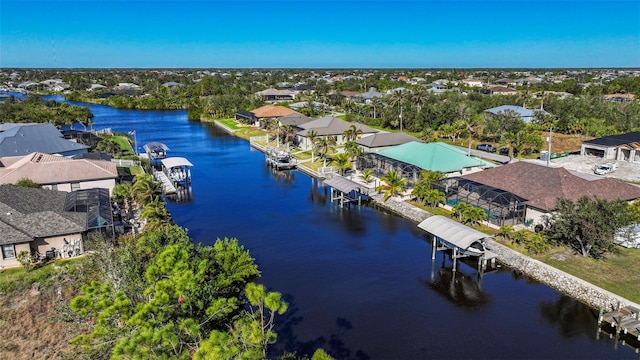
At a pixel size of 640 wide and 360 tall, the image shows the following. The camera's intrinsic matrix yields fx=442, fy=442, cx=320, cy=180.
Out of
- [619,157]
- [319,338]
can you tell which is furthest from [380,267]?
[619,157]

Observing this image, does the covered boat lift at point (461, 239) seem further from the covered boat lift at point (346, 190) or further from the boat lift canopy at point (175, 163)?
the boat lift canopy at point (175, 163)

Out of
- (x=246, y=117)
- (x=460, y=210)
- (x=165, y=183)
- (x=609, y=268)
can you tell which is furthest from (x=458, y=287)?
(x=246, y=117)

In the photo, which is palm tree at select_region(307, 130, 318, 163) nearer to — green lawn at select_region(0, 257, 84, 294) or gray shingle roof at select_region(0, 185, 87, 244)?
gray shingle roof at select_region(0, 185, 87, 244)

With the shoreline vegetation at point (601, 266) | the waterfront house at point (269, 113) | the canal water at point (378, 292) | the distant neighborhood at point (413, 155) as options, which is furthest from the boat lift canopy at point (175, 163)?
the waterfront house at point (269, 113)

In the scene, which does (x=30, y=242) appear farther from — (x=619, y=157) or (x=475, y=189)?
(x=619, y=157)

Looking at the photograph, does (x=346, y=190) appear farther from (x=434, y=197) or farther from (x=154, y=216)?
(x=154, y=216)

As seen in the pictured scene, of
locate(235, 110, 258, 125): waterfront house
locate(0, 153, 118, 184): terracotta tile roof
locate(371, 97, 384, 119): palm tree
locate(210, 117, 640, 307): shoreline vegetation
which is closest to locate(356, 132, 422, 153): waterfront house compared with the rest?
locate(210, 117, 640, 307): shoreline vegetation
